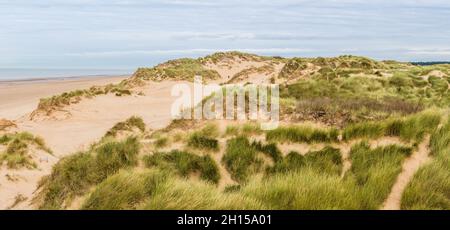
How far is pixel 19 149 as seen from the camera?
12891mm

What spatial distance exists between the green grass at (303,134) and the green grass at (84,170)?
106 inches

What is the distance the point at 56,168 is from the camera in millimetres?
9062

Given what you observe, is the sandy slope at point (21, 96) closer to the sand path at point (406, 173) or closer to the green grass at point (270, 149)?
the green grass at point (270, 149)

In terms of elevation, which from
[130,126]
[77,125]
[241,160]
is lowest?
[77,125]

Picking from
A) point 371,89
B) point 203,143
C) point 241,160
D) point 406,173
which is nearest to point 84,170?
point 203,143

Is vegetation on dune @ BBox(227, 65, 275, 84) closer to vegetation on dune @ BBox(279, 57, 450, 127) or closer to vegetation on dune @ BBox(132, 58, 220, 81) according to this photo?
vegetation on dune @ BBox(132, 58, 220, 81)

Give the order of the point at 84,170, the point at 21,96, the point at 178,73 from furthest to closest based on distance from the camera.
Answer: the point at 178,73 → the point at 21,96 → the point at 84,170

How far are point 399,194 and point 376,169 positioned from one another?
1.91ft

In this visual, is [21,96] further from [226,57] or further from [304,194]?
[304,194]

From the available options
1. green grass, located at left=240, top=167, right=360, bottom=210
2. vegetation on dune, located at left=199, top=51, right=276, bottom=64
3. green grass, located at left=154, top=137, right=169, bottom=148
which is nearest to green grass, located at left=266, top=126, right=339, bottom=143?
green grass, located at left=154, top=137, right=169, bottom=148

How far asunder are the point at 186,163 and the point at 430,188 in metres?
3.97

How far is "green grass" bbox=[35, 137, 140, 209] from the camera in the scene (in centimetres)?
773

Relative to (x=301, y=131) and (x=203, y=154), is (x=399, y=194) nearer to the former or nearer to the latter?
(x=301, y=131)

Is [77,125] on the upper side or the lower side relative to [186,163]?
lower
